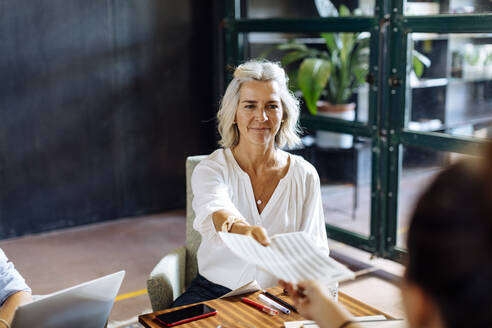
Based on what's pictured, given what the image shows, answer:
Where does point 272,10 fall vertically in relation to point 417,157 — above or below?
above

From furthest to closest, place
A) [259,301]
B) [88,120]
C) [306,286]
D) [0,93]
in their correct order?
[88,120], [0,93], [259,301], [306,286]

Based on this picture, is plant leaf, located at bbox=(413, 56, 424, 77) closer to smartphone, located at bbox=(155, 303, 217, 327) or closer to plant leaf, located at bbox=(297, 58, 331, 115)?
plant leaf, located at bbox=(297, 58, 331, 115)

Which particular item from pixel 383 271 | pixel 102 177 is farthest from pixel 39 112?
pixel 383 271

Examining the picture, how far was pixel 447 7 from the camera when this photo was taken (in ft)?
10.6

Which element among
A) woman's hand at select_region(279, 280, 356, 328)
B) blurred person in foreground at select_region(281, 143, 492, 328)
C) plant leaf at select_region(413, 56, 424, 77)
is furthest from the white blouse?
plant leaf at select_region(413, 56, 424, 77)

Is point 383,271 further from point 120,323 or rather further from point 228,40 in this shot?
point 228,40

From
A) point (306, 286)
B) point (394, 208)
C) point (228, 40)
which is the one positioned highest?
point (228, 40)

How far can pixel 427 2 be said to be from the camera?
3295mm

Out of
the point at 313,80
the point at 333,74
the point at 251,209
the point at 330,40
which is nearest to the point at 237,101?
the point at 251,209

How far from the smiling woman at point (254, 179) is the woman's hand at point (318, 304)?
719 mm

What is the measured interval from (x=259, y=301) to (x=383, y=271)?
2.09 metres

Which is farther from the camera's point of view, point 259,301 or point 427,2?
point 427,2

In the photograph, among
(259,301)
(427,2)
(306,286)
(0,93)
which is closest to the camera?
(306,286)

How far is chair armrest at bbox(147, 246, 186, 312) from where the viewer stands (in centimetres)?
200
